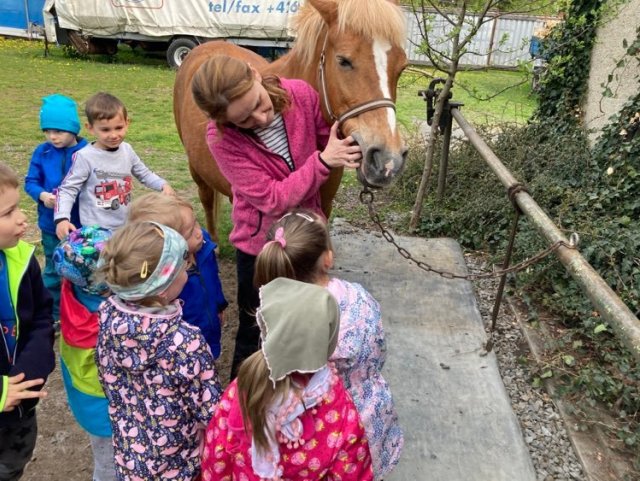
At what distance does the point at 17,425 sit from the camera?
173cm

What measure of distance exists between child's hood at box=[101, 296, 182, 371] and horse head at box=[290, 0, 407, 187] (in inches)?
39.1

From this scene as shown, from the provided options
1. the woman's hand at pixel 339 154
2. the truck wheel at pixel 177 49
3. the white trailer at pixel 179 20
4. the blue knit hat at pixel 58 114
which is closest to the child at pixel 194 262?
the woman's hand at pixel 339 154

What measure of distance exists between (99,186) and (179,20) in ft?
42.7

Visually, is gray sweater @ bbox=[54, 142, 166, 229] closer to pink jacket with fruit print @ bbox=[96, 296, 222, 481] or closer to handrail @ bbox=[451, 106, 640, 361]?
pink jacket with fruit print @ bbox=[96, 296, 222, 481]

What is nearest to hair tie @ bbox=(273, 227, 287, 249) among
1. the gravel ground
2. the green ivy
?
the gravel ground

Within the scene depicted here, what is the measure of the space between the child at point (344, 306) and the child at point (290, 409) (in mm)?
216

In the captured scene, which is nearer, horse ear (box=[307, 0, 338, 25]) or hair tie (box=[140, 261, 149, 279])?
hair tie (box=[140, 261, 149, 279])

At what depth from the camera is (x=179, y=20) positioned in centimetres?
1403

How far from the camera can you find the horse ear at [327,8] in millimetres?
2309

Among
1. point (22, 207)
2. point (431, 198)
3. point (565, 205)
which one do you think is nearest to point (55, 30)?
point (22, 207)

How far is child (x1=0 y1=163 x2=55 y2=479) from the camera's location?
1.53 meters

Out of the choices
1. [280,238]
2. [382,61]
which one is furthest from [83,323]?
[382,61]

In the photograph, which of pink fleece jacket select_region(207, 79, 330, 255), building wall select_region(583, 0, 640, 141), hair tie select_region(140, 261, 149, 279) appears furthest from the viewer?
building wall select_region(583, 0, 640, 141)

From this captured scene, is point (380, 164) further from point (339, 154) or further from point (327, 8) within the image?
point (327, 8)
